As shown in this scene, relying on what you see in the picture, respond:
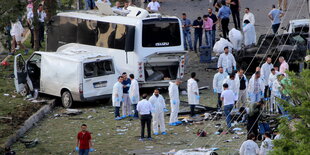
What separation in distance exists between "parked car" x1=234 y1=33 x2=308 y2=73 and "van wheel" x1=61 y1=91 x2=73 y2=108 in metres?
6.80

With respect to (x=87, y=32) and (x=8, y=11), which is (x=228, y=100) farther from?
(x=87, y=32)

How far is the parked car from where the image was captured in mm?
31281

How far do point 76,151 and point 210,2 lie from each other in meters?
24.3

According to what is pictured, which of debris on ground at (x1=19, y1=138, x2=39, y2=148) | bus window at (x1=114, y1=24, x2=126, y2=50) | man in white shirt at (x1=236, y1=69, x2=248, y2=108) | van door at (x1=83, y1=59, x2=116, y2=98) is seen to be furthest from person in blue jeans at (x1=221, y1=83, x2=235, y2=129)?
bus window at (x1=114, y1=24, x2=126, y2=50)

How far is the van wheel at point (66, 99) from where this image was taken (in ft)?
95.4

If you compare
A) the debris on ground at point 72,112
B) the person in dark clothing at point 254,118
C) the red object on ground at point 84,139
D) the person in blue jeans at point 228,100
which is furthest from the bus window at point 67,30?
the red object on ground at point 84,139

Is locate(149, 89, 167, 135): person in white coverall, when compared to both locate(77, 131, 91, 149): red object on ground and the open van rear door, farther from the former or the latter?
the open van rear door

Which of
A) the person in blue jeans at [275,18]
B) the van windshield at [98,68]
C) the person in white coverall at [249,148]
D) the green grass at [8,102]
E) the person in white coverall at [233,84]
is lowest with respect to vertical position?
the person in white coverall at [249,148]

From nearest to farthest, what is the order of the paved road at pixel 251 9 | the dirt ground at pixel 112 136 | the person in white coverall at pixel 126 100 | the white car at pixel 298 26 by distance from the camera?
the dirt ground at pixel 112 136 < the person in white coverall at pixel 126 100 < the white car at pixel 298 26 < the paved road at pixel 251 9

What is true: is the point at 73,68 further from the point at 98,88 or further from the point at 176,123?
the point at 176,123

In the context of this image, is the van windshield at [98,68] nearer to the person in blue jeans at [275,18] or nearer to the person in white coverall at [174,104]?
the person in white coverall at [174,104]

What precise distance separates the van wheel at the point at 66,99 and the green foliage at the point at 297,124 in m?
12.1

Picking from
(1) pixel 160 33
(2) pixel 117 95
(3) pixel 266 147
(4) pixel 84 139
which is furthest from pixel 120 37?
(3) pixel 266 147

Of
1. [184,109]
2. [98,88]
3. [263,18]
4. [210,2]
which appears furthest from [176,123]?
[210,2]
